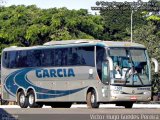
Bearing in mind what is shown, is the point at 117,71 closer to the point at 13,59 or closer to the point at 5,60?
the point at 13,59

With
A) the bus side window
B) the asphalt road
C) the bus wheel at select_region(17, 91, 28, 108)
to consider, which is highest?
the asphalt road

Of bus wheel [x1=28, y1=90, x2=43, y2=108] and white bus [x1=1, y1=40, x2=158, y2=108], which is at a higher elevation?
white bus [x1=1, y1=40, x2=158, y2=108]

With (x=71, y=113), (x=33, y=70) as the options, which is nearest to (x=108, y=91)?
(x=33, y=70)

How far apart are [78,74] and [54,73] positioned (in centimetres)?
174

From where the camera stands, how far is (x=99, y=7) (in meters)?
Answer: 79.2

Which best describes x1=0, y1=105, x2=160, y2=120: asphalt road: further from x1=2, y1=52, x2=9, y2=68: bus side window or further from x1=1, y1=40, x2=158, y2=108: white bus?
x1=2, y1=52, x2=9, y2=68: bus side window


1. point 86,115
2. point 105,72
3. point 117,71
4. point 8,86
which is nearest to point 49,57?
point 8,86

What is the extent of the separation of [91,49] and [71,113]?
13.2 m

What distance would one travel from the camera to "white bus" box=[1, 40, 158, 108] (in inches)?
1025

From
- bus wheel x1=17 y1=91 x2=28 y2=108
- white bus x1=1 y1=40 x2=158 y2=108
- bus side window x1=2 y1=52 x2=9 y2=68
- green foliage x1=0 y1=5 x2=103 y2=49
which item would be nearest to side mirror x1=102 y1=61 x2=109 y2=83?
white bus x1=1 y1=40 x2=158 y2=108

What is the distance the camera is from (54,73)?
29047mm

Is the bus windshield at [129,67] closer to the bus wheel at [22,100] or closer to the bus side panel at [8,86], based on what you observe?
the bus wheel at [22,100]

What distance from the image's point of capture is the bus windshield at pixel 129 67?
2594cm

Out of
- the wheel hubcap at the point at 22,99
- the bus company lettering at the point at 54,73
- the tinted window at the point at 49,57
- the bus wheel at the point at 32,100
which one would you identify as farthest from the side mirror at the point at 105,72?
the wheel hubcap at the point at 22,99
